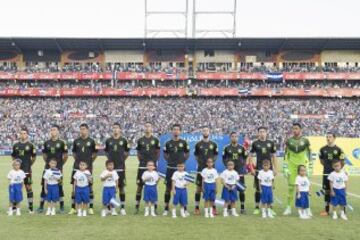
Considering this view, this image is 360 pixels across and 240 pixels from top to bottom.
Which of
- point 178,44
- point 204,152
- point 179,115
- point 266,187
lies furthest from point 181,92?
point 266,187

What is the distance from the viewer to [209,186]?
467 inches

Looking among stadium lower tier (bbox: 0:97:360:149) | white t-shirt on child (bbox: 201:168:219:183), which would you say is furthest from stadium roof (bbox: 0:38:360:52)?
white t-shirt on child (bbox: 201:168:219:183)

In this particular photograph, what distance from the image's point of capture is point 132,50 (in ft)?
199

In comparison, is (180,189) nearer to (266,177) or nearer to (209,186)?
(209,186)

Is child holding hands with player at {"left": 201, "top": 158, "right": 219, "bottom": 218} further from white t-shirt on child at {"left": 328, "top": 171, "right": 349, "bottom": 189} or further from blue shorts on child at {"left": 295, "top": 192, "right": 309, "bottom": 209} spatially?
white t-shirt on child at {"left": 328, "top": 171, "right": 349, "bottom": 189}

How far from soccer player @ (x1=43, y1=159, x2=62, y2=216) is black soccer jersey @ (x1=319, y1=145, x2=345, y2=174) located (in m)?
6.72

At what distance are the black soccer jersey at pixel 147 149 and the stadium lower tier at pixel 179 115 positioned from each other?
35270 millimetres

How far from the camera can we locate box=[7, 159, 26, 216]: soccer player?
1170 cm

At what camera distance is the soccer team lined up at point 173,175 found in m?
11.8

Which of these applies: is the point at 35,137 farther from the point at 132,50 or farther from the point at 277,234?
the point at 277,234

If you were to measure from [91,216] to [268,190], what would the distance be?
4.35 meters

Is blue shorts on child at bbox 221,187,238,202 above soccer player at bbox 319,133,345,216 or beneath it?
beneath

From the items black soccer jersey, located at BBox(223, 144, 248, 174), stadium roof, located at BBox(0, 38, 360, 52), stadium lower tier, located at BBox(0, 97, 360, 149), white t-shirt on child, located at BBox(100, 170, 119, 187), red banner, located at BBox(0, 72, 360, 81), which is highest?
stadium roof, located at BBox(0, 38, 360, 52)
